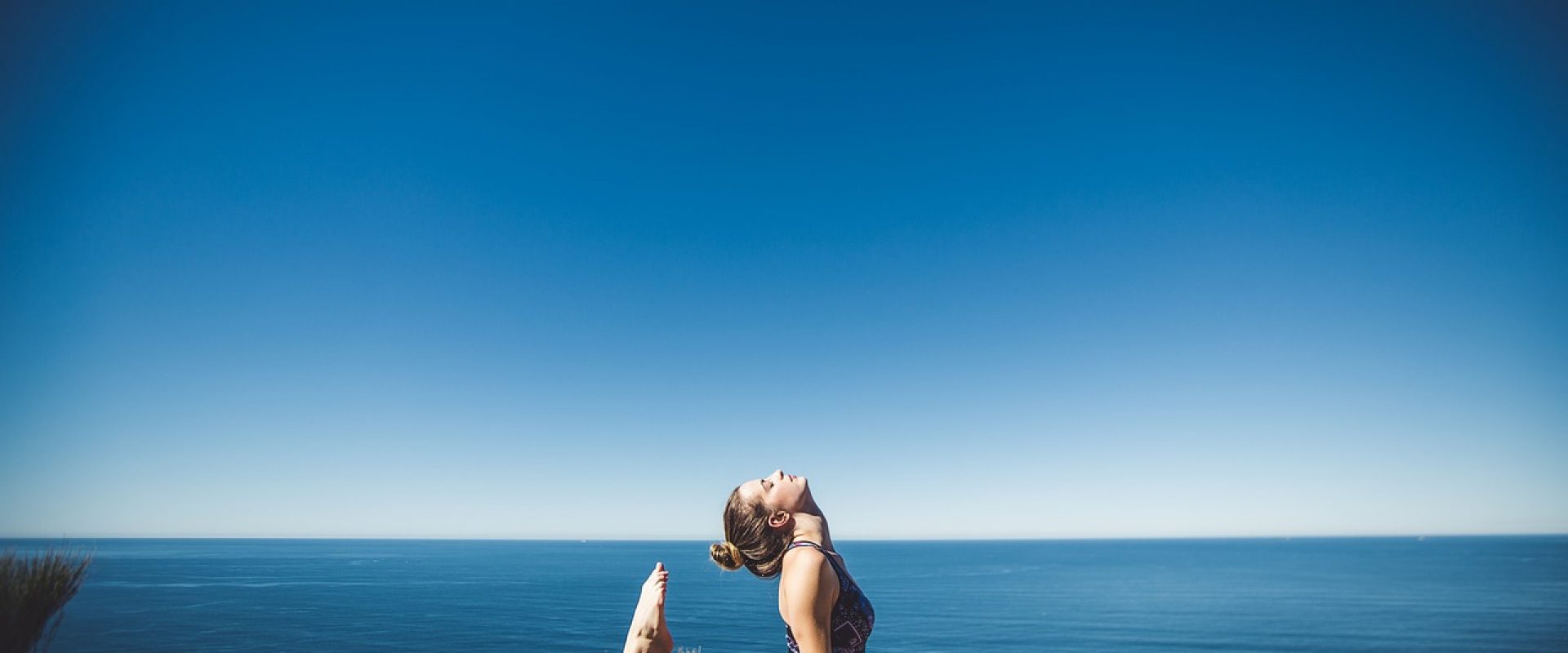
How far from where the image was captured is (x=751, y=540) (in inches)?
105

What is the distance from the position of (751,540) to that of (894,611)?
7988 centimetres

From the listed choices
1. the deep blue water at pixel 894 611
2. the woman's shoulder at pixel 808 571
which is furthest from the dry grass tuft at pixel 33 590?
the deep blue water at pixel 894 611

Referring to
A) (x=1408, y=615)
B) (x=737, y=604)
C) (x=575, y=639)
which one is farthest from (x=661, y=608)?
(x=1408, y=615)

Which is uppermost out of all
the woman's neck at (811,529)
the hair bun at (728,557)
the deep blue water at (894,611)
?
the woman's neck at (811,529)

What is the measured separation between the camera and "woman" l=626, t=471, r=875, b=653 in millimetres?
2266

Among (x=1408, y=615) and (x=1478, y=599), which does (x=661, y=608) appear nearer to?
(x=1408, y=615)

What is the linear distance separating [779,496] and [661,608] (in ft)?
2.05

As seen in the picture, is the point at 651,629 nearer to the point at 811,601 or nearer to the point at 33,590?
the point at 811,601

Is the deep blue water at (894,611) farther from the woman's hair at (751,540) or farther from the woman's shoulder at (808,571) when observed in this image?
the woman's shoulder at (808,571)

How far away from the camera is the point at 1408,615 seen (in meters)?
73.0

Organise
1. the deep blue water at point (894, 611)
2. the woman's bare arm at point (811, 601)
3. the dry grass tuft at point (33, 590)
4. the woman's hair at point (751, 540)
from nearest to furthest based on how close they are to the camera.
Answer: the woman's bare arm at point (811, 601)
the woman's hair at point (751, 540)
the dry grass tuft at point (33, 590)
the deep blue water at point (894, 611)

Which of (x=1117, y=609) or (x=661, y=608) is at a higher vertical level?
(x=661, y=608)

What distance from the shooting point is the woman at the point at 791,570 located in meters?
2.27

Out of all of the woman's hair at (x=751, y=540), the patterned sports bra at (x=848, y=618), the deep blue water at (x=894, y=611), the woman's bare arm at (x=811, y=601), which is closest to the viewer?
the woman's bare arm at (x=811, y=601)
